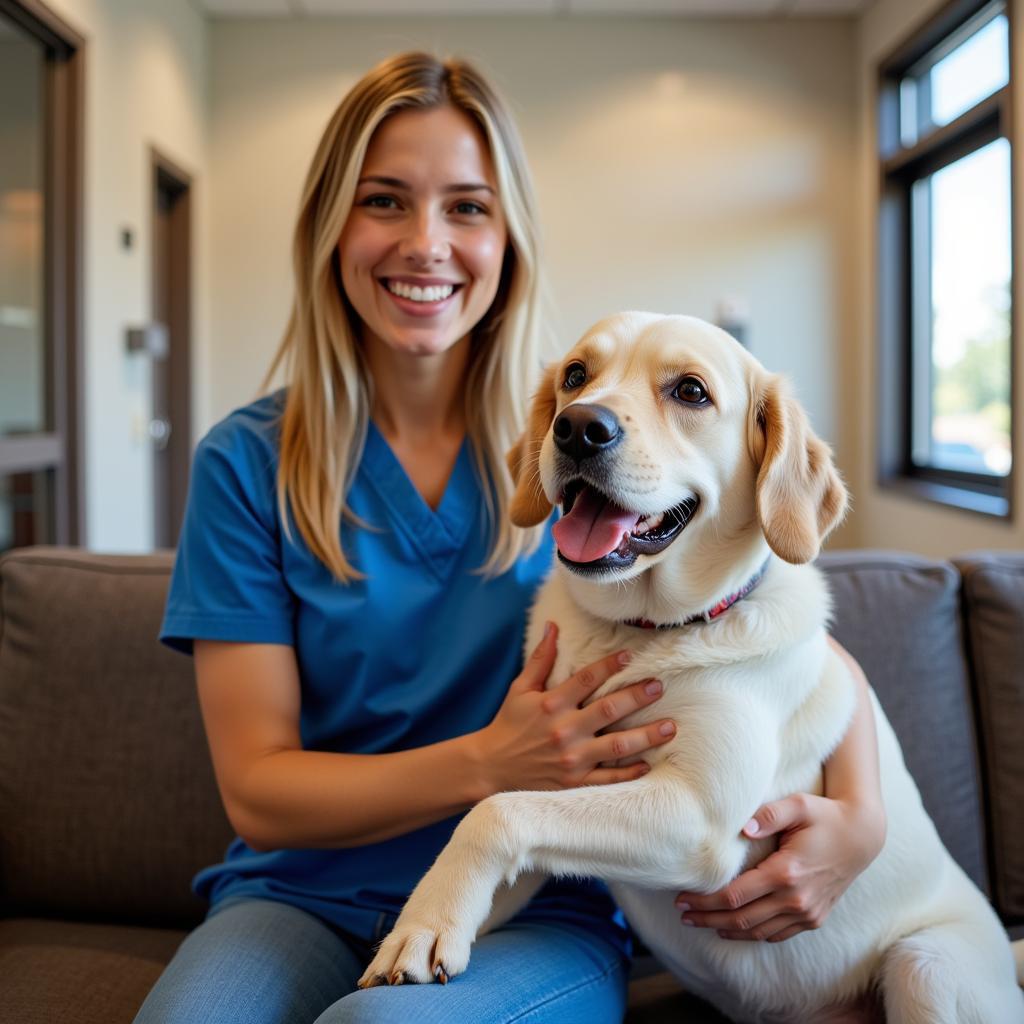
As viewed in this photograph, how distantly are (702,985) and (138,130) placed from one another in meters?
4.23

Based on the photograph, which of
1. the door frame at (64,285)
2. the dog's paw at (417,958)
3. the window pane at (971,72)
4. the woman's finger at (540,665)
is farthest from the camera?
the window pane at (971,72)

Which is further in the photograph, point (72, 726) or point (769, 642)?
point (72, 726)

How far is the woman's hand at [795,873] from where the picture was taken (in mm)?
1130

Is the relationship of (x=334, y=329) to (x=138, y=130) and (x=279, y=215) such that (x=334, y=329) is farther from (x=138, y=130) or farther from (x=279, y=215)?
(x=279, y=215)

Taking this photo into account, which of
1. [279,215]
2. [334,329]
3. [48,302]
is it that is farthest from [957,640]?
[279,215]

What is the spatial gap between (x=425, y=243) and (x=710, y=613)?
613 millimetres

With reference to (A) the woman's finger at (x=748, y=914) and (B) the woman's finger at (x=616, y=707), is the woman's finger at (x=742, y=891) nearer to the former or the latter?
(A) the woman's finger at (x=748, y=914)

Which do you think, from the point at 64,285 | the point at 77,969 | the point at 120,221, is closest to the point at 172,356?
the point at 120,221

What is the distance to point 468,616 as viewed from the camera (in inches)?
54.9

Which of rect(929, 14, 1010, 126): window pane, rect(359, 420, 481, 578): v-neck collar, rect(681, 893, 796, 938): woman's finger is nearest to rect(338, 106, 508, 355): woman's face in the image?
rect(359, 420, 481, 578): v-neck collar

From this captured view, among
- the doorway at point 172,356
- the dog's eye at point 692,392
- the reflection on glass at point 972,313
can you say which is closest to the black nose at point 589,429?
the dog's eye at point 692,392

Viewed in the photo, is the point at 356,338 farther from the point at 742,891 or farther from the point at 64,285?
the point at 64,285

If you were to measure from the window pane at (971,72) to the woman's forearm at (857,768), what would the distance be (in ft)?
11.5

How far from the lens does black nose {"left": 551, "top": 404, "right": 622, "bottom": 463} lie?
1.09m
